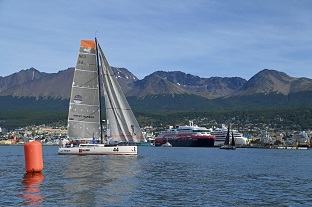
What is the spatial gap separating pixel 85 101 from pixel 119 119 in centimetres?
654

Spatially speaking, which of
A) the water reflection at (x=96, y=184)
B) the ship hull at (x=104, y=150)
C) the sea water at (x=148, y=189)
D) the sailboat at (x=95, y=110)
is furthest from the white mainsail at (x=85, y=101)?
the sea water at (x=148, y=189)

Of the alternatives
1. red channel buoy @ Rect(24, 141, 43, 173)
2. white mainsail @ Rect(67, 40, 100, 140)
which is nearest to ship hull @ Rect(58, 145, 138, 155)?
white mainsail @ Rect(67, 40, 100, 140)

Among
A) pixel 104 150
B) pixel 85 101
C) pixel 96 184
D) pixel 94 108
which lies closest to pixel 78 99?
pixel 85 101

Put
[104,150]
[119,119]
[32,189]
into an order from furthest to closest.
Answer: [119,119] < [104,150] < [32,189]

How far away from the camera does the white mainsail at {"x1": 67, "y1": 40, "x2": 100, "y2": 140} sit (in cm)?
8169

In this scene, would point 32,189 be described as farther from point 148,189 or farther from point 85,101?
point 85,101

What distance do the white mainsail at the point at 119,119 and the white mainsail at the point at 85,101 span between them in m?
2.17

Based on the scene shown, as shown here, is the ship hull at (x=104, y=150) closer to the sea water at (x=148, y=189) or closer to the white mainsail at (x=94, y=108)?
the white mainsail at (x=94, y=108)

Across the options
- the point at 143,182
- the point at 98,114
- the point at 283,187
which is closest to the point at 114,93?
the point at 98,114

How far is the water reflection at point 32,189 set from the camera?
106 feet

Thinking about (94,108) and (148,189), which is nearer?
(148,189)

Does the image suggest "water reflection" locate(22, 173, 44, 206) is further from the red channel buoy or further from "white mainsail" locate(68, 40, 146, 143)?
"white mainsail" locate(68, 40, 146, 143)

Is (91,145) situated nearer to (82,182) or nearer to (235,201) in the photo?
(82,182)

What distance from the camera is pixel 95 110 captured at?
268 ft
